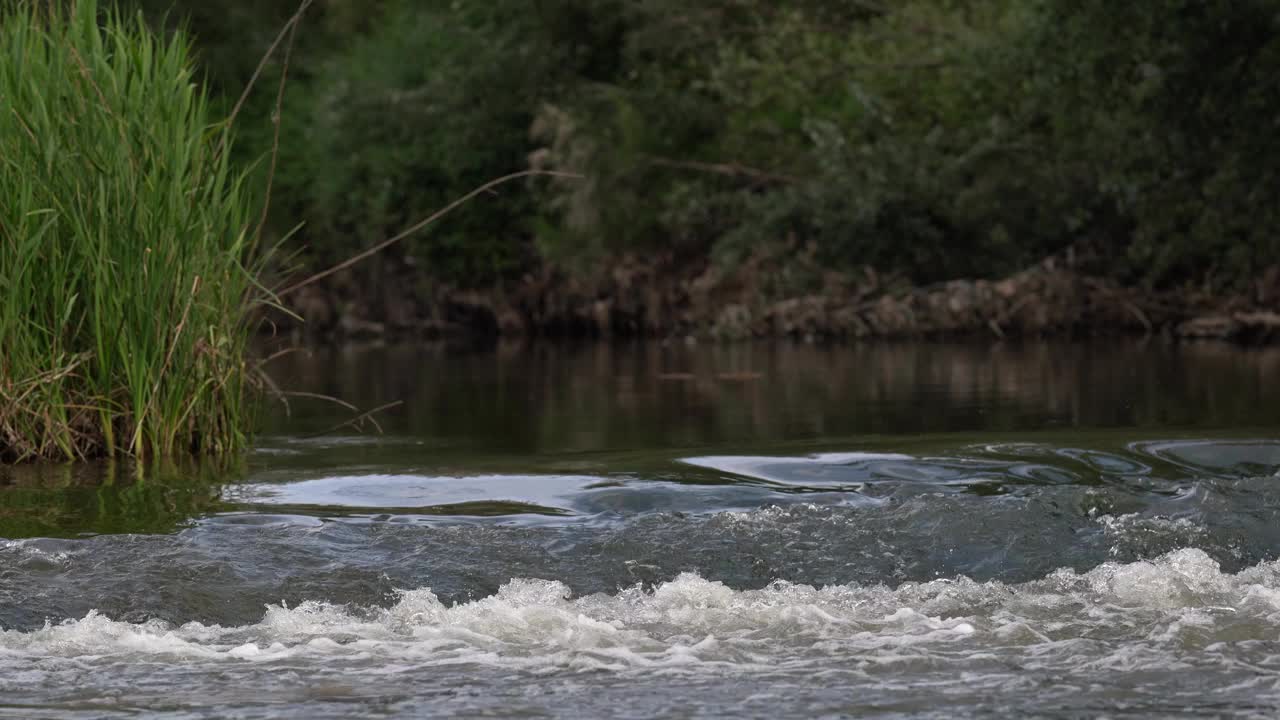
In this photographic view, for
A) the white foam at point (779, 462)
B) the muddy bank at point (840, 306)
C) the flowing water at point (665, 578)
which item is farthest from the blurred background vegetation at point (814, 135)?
the white foam at point (779, 462)

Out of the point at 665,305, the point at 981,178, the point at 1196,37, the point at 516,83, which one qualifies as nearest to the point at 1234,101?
the point at 1196,37

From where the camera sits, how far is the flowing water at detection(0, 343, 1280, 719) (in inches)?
162

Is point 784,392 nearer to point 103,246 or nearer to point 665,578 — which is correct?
point 103,246

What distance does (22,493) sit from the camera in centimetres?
625

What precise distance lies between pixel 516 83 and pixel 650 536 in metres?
22.4

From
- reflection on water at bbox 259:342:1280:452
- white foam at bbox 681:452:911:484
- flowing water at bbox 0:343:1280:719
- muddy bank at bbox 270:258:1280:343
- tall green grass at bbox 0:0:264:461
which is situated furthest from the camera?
muddy bank at bbox 270:258:1280:343

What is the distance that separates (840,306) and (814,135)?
7.58ft

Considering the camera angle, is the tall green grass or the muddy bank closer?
the tall green grass

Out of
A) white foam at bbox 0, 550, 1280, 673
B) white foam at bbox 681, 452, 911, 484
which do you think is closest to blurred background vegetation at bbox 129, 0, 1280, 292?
white foam at bbox 681, 452, 911, 484

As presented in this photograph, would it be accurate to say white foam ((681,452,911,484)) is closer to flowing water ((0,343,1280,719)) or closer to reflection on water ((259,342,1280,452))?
flowing water ((0,343,1280,719))

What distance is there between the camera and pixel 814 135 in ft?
70.1

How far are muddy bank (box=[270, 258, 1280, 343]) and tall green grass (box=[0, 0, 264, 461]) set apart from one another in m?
14.4

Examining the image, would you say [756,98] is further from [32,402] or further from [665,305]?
[32,402]

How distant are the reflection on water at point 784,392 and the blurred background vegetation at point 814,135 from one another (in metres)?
2.33
